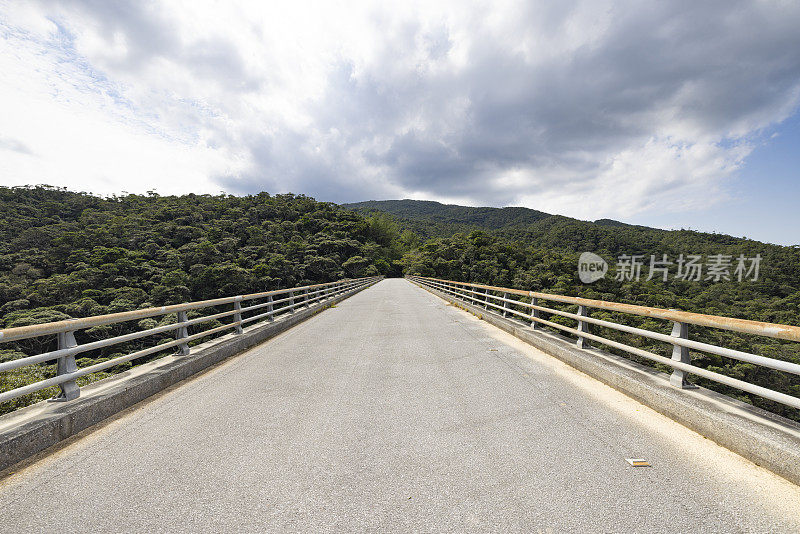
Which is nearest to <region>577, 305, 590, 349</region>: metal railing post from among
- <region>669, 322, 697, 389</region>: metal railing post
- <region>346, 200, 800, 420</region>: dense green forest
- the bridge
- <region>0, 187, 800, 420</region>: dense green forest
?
the bridge

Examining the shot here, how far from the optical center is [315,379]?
16.8ft

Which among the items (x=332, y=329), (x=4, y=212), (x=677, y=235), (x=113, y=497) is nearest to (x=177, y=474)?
(x=113, y=497)

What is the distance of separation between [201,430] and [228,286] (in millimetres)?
48590

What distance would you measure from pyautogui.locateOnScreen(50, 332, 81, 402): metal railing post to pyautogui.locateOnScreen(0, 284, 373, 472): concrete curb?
8 cm

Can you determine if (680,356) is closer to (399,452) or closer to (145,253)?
(399,452)

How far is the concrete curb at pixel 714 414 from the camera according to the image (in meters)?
2.67

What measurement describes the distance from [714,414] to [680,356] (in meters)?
0.80

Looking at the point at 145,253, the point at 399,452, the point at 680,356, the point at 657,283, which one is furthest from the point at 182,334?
the point at 657,283

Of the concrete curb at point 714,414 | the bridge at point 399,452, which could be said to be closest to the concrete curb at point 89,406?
the bridge at point 399,452

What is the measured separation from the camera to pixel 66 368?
361cm

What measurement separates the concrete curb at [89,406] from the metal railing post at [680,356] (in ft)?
20.8

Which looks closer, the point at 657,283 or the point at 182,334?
the point at 182,334

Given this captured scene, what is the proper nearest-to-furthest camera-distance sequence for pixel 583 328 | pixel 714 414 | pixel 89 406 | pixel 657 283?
pixel 714 414, pixel 89 406, pixel 583 328, pixel 657 283

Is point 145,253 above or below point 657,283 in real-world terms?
above
